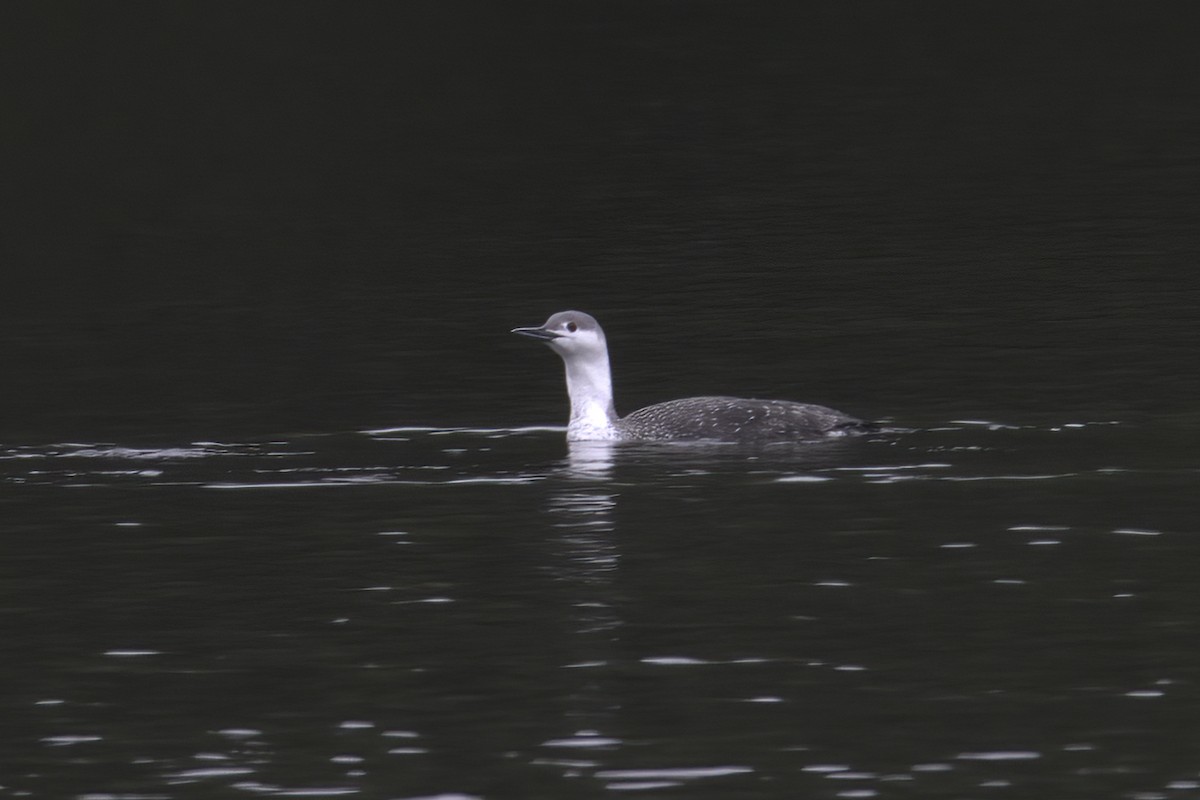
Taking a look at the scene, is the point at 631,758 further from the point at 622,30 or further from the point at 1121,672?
the point at 622,30

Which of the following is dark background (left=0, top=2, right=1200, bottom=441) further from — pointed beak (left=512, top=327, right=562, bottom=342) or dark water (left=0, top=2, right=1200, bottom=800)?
pointed beak (left=512, top=327, right=562, bottom=342)

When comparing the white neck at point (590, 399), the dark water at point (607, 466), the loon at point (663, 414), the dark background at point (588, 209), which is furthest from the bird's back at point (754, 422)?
the dark background at point (588, 209)

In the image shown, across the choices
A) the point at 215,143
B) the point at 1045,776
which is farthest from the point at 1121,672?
the point at 215,143

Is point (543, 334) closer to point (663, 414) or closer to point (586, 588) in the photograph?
point (663, 414)

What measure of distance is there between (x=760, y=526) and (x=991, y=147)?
91.3 ft

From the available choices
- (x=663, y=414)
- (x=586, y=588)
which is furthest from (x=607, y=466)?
(x=586, y=588)

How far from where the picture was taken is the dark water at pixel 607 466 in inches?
471

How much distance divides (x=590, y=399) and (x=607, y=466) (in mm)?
1496

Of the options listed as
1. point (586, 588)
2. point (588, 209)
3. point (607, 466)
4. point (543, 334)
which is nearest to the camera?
point (586, 588)

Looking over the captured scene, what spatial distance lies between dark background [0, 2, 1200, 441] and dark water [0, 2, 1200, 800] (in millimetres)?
143

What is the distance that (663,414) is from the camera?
2022 centimetres

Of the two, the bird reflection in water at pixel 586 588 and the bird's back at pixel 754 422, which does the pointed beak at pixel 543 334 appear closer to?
the bird reflection in water at pixel 586 588

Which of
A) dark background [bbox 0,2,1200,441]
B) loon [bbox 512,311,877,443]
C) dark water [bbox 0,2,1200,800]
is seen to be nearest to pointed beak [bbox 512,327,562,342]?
loon [bbox 512,311,877,443]

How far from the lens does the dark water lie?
1196cm
